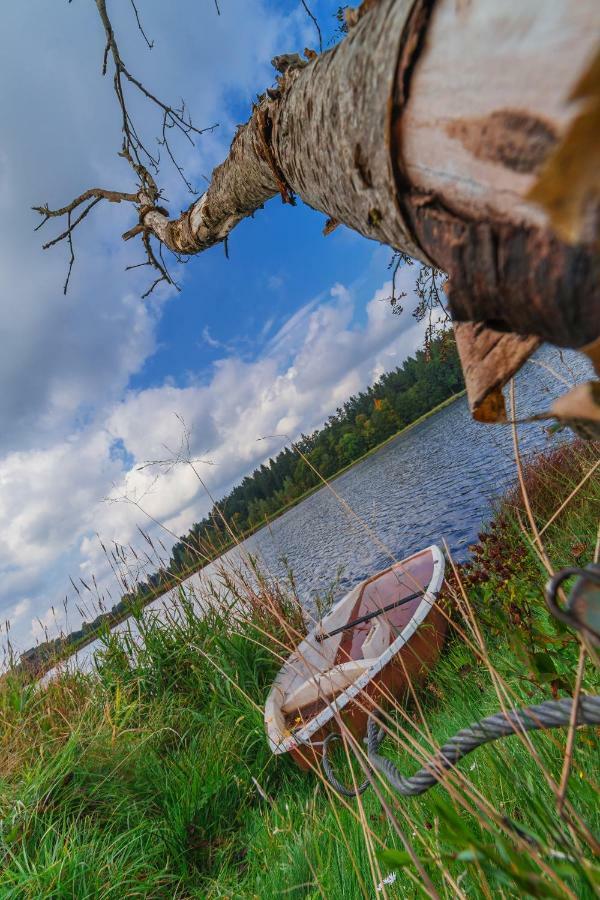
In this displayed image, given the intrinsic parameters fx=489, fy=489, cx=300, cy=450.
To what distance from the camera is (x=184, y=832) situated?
121 inches

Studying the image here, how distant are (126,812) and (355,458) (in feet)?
178

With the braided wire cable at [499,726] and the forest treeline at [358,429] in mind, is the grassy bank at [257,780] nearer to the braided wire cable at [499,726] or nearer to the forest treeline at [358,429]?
the braided wire cable at [499,726]

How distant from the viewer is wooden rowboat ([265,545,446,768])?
147 inches

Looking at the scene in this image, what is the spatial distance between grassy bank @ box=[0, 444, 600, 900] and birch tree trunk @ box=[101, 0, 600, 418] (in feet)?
1.92

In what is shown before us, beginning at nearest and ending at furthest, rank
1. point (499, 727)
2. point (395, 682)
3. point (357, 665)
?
point (499, 727), point (357, 665), point (395, 682)

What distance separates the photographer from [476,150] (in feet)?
1.57

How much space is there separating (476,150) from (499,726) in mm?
775

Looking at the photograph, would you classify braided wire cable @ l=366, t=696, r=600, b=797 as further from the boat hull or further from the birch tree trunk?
the boat hull

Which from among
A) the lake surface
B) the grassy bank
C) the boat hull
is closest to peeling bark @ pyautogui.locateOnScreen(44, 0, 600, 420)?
the grassy bank

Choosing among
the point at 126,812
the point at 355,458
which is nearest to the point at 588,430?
the point at 126,812

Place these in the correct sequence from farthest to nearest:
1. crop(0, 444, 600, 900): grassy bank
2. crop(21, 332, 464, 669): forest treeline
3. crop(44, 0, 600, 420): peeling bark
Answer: crop(21, 332, 464, 669): forest treeline < crop(0, 444, 600, 900): grassy bank < crop(44, 0, 600, 420): peeling bark

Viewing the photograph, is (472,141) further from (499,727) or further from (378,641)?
(378,641)

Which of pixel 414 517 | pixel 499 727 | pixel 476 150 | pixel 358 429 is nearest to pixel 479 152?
pixel 476 150

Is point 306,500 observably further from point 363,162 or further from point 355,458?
point 363,162
